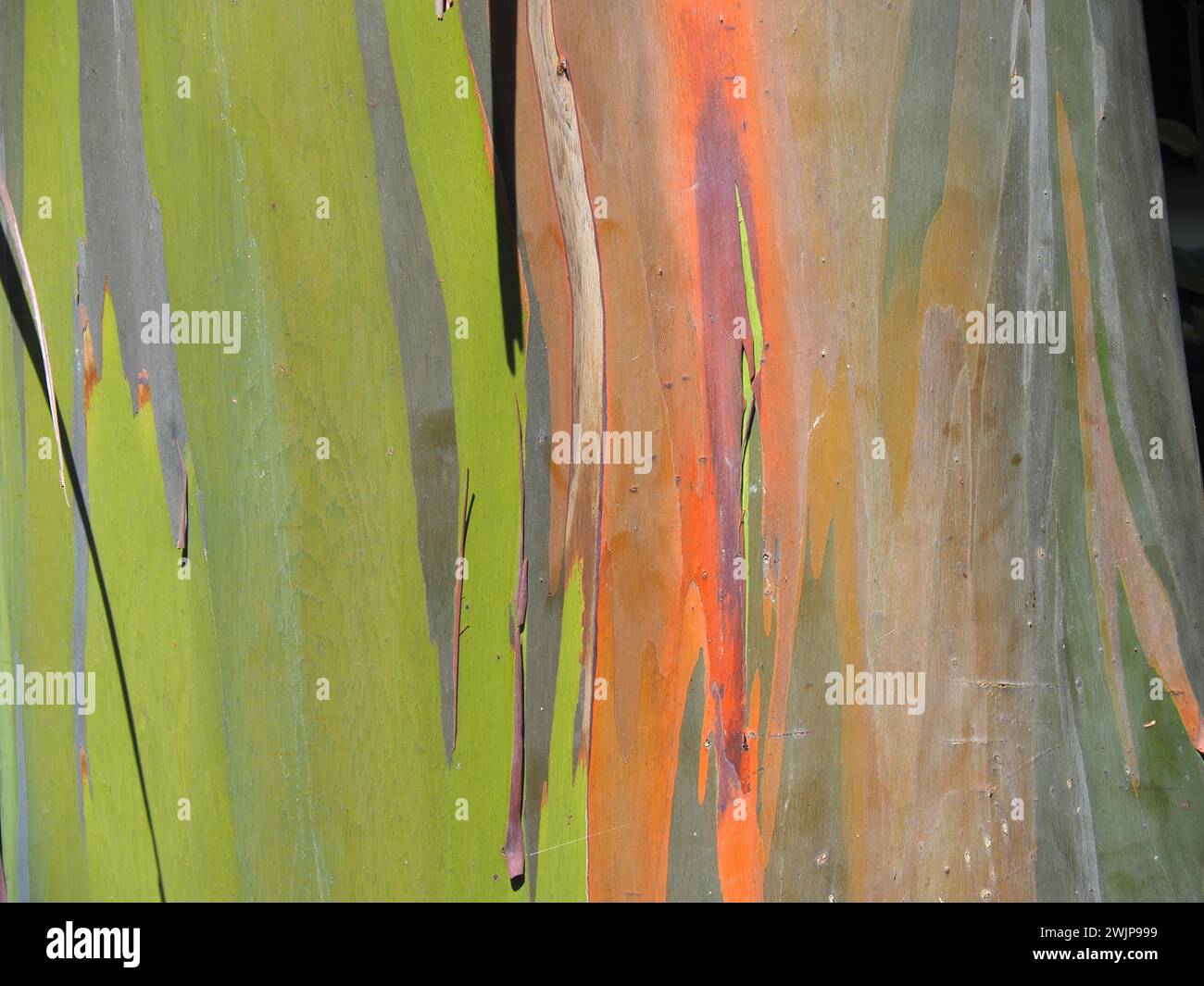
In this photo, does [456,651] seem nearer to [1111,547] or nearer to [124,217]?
[124,217]

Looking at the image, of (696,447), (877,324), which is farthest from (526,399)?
(877,324)

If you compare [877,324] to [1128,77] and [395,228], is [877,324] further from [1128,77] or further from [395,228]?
[395,228]

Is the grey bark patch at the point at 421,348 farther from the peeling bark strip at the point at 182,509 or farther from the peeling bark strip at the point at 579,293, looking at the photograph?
the peeling bark strip at the point at 182,509

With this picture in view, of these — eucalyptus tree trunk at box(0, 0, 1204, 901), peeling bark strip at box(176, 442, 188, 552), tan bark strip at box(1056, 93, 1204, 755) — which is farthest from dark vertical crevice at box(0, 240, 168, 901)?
Answer: tan bark strip at box(1056, 93, 1204, 755)

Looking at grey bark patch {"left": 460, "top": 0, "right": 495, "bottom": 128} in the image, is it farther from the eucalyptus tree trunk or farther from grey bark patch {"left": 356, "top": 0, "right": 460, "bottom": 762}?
grey bark patch {"left": 356, "top": 0, "right": 460, "bottom": 762}

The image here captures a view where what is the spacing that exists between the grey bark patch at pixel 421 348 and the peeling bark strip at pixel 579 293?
179mm

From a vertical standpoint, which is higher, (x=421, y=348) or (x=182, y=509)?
(x=421, y=348)

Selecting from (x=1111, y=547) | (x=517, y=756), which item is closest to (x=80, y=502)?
(x=517, y=756)

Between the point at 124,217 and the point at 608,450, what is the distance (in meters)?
0.76

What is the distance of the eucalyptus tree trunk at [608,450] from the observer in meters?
0.92

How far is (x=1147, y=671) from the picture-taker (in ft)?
3.11

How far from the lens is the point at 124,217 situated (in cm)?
94

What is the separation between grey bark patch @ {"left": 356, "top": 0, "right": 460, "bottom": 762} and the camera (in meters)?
0.93
